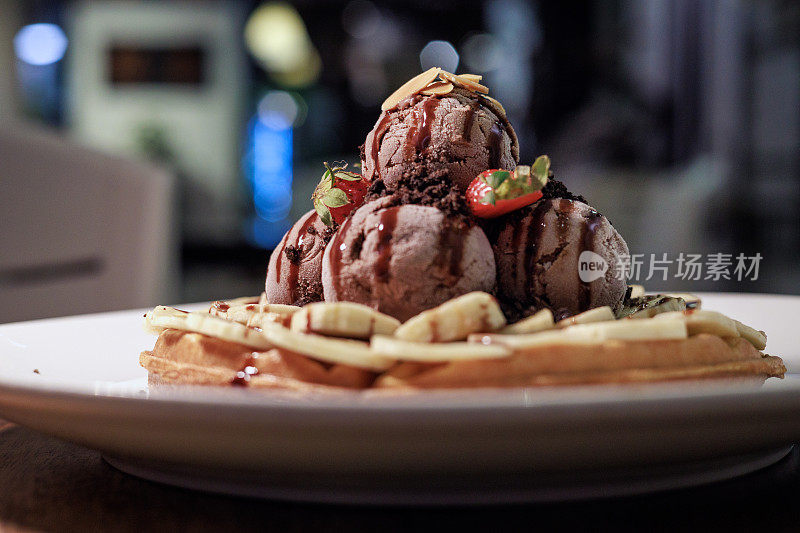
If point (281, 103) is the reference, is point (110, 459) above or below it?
below

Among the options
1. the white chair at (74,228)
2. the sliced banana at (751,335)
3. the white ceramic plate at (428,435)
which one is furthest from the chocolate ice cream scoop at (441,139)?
the white chair at (74,228)

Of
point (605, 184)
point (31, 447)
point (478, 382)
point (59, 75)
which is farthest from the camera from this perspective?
point (59, 75)

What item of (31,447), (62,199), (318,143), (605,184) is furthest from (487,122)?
(318,143)

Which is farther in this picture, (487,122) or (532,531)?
(487,122)

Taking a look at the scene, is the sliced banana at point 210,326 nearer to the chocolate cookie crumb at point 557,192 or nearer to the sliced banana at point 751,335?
the chocolate cookie crumb at point 557,192

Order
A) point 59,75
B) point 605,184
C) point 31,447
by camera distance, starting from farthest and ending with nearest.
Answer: point 59,75, point 605,184, point 31,447

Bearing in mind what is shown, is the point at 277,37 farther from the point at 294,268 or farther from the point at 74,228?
the point at 294,268

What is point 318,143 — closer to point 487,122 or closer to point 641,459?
point 487,122

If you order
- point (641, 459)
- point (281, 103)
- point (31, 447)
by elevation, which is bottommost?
point (31, 447)
